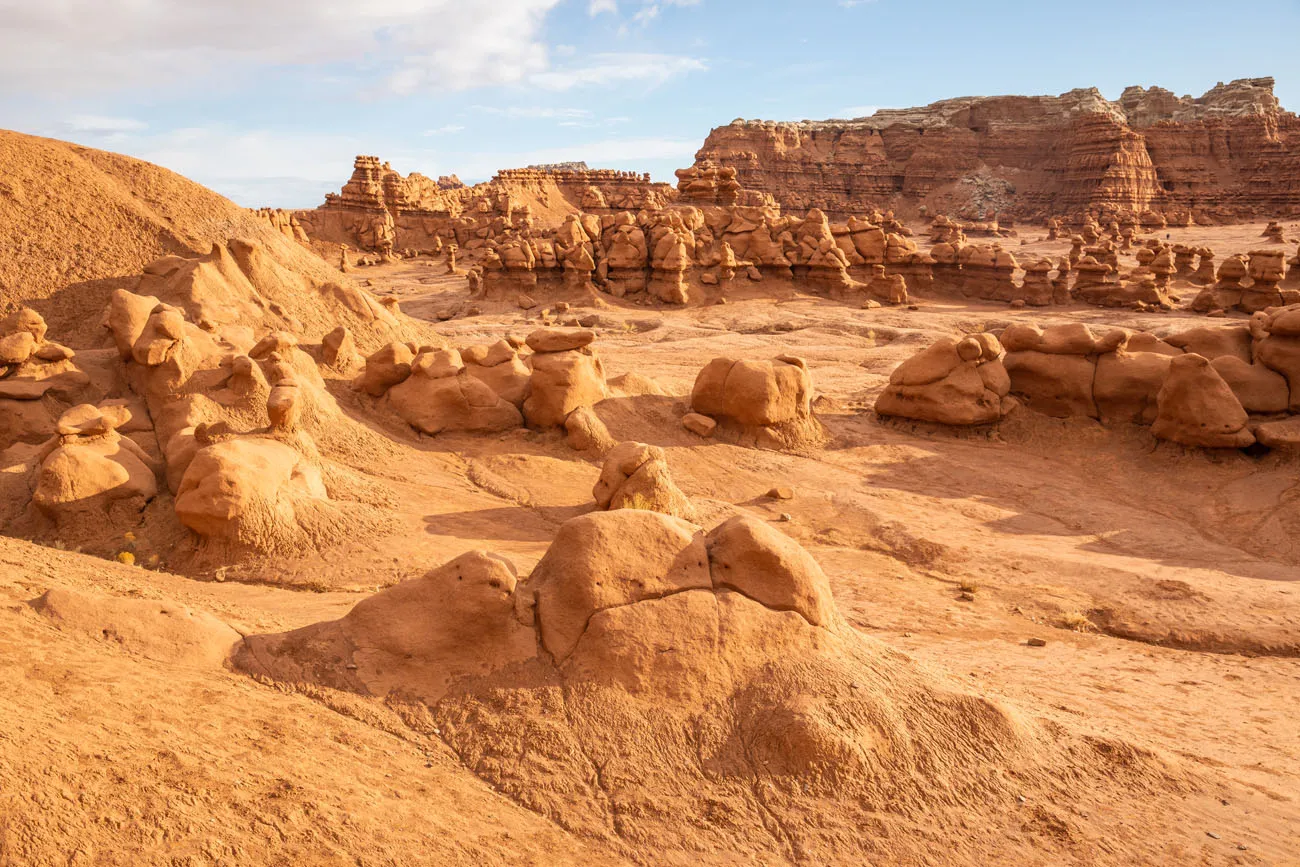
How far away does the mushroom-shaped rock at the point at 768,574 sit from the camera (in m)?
4.47

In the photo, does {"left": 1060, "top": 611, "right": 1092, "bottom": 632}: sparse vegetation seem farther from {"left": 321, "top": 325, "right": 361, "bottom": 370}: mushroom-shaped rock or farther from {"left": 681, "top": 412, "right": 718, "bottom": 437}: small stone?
{"left": 321, "top": 325, "right": 361, "bottom": 370}: mushroom-shaped rock

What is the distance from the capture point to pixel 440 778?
363 centimetres

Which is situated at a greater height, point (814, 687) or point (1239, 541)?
point (814, 687)

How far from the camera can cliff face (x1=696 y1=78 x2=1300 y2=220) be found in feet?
164

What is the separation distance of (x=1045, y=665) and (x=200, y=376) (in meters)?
7.53

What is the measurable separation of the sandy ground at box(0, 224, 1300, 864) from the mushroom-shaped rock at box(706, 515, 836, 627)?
975mm

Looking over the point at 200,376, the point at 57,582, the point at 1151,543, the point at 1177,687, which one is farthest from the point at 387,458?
the point at 1151,543

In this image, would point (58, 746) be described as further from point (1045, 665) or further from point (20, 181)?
point (20, 181)

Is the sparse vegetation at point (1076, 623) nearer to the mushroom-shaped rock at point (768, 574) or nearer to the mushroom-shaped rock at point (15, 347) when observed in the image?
the mushroom-shaped rock at point (768, 574)

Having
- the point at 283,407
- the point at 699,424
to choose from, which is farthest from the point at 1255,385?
the point at 283,407

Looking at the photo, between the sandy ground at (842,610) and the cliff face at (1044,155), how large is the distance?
43.6m

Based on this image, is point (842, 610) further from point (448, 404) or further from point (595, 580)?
point (448, 404)

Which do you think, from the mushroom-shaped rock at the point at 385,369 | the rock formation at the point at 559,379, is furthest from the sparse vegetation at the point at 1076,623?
the mushroom-shaped rock at the point at 385,369

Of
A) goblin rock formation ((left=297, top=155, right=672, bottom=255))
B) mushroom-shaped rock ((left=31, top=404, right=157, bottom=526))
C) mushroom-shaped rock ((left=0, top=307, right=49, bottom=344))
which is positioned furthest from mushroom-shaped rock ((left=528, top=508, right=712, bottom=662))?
goblin rock formation ((left=297, top=155, right=672, bottom=255))
